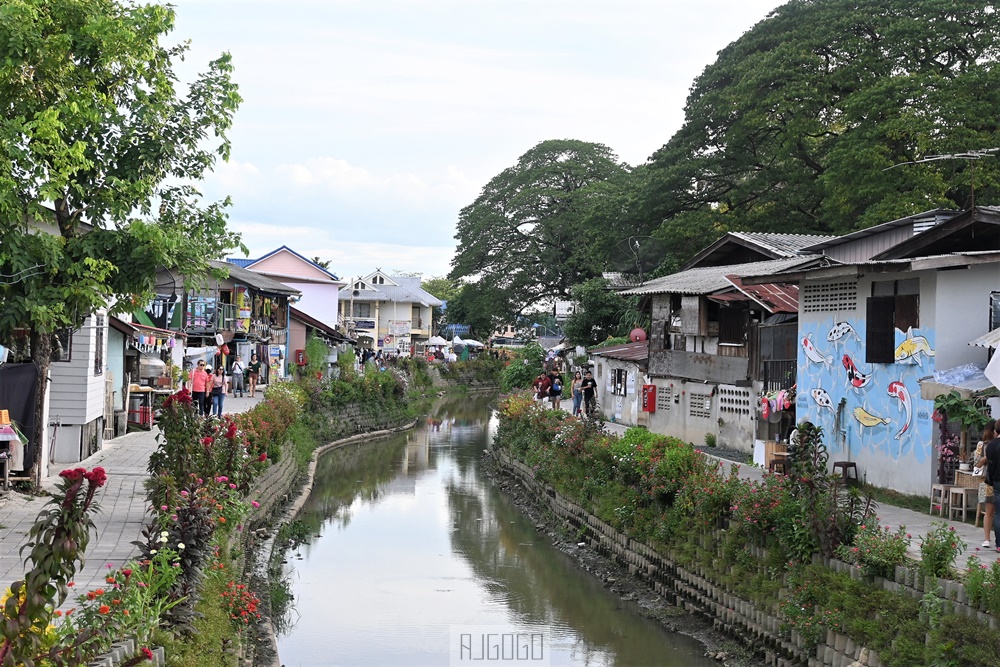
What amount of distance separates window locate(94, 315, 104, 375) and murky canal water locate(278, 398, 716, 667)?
19.8ft

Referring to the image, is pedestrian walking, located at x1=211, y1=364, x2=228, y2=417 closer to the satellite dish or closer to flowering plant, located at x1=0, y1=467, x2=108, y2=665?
the satellite dish

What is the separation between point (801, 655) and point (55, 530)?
→ 915 cm

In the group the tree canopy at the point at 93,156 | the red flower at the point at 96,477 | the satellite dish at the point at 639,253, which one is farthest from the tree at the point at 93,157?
the satellite dish at the point at 639,253

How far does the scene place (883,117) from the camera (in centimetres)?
3269

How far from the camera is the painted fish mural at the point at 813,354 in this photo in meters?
19.8

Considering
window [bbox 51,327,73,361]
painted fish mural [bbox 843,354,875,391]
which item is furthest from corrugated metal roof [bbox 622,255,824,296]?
window [bbox 51,327,73,361]

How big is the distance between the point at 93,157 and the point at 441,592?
376 inches

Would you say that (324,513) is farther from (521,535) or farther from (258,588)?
(258,588)

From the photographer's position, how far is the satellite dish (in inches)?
1682

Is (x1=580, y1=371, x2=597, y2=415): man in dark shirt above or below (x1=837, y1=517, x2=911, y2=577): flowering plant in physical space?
above

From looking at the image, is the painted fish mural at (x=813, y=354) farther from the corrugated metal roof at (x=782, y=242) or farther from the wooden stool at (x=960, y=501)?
the corrugated metal roof at (x=782, y=242)

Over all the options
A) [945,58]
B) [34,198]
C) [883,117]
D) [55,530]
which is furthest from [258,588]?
[945,58]

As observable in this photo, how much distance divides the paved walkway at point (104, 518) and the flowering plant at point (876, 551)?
8.35 metres

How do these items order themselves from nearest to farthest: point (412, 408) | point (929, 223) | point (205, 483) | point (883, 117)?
point (205, 483)
point (929, 223)
point (883, 117)
point (412, 408)
